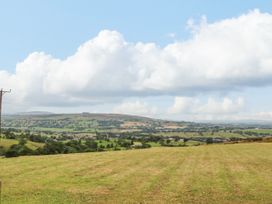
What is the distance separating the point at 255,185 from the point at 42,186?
18.8m

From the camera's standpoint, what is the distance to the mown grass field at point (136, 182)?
30.7 metres

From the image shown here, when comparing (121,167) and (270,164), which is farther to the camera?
(270,164)

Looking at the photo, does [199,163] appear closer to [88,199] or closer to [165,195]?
[165,195]

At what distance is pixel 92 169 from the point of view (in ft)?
153

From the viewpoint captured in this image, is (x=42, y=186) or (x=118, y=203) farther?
(x=42, y=186)

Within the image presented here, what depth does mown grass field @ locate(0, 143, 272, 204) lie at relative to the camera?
101ft

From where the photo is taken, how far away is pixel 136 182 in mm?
37531

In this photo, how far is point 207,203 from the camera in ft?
96.5

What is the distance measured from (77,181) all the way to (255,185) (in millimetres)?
16253

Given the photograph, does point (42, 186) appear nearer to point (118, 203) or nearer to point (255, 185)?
point (118, 203)

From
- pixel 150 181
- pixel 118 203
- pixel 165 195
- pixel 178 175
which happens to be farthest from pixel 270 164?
pixel 118 203

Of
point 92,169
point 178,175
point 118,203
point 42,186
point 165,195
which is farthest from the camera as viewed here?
point 92,169

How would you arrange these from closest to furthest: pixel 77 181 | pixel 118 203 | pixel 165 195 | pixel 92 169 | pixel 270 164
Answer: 1. pixel 118 203
2. pixel 165 195
3. pixel 77 181
4. pixel 92 169
5. pixel 270 164

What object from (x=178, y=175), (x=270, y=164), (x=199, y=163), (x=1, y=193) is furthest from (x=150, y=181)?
(x=270, y=164)
